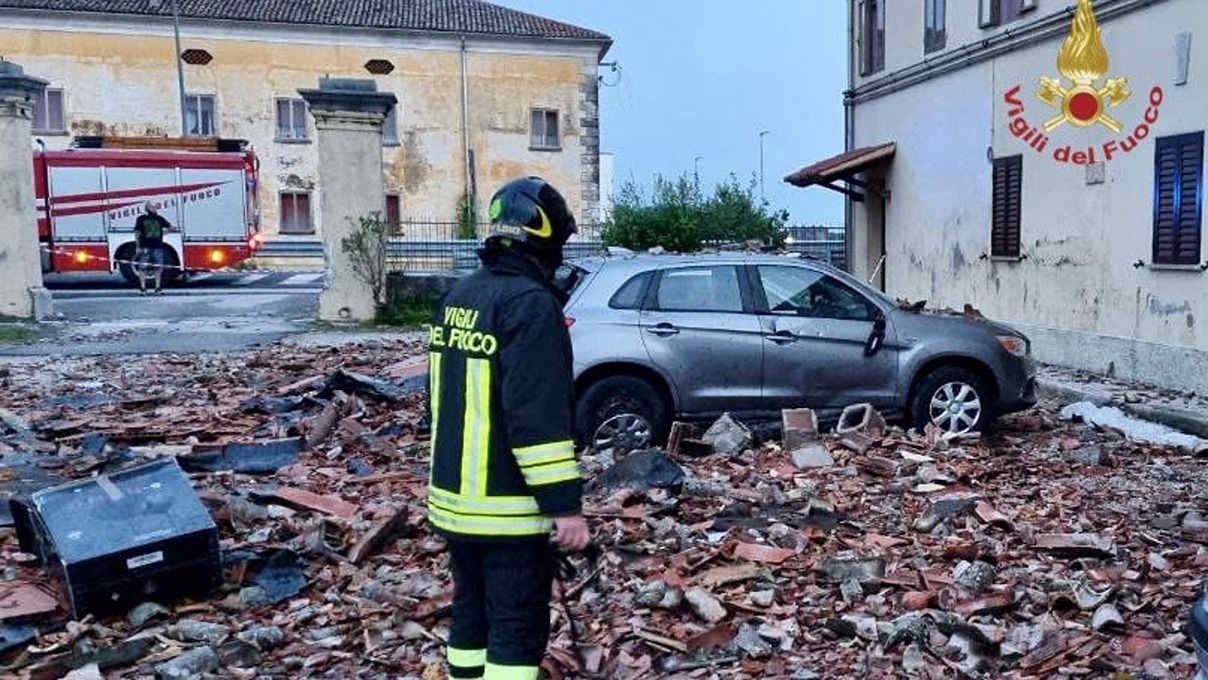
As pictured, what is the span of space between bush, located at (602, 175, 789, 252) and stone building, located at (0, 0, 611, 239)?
54.4 feet

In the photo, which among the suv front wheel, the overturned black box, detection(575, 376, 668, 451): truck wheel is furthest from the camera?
the suv front wheel

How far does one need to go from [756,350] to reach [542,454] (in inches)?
221

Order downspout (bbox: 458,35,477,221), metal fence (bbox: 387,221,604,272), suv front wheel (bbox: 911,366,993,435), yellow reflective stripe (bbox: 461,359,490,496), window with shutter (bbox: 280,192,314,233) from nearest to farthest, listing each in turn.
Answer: yellow reflective stripe (bbox: 461,359,490,496) < suv front wheel (bbox: 911,366,993,435) < metal fence (bbox: 387,221,604,272) < window with shutter (bbox: 280,192,314,233) < downspout (bbox: 458,35,477,221)

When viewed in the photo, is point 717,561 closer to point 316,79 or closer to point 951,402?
point 951,402

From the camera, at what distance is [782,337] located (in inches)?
355

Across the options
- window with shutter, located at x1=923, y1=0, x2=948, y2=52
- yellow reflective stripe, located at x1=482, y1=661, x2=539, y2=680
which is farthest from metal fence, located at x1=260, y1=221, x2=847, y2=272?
yellow reflective stripe, located at x1=482, y1=661, x2=539, y2=680

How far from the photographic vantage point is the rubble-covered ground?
489 cm

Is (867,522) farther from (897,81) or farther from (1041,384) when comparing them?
(897,81)

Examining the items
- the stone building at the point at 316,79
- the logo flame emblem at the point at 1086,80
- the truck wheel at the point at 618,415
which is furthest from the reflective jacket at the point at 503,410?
the stone building at the point at 316,79

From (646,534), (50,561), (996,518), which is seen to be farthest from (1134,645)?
(50,561)

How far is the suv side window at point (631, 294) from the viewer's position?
29.2ft

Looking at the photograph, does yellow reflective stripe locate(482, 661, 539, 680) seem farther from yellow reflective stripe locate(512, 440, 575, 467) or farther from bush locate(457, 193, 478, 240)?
bush locate(457, 193, 478, 240)

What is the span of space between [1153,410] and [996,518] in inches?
199

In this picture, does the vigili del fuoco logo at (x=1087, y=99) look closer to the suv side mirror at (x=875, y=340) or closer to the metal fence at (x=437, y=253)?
the suv side mirror at (x=875, y=340)
